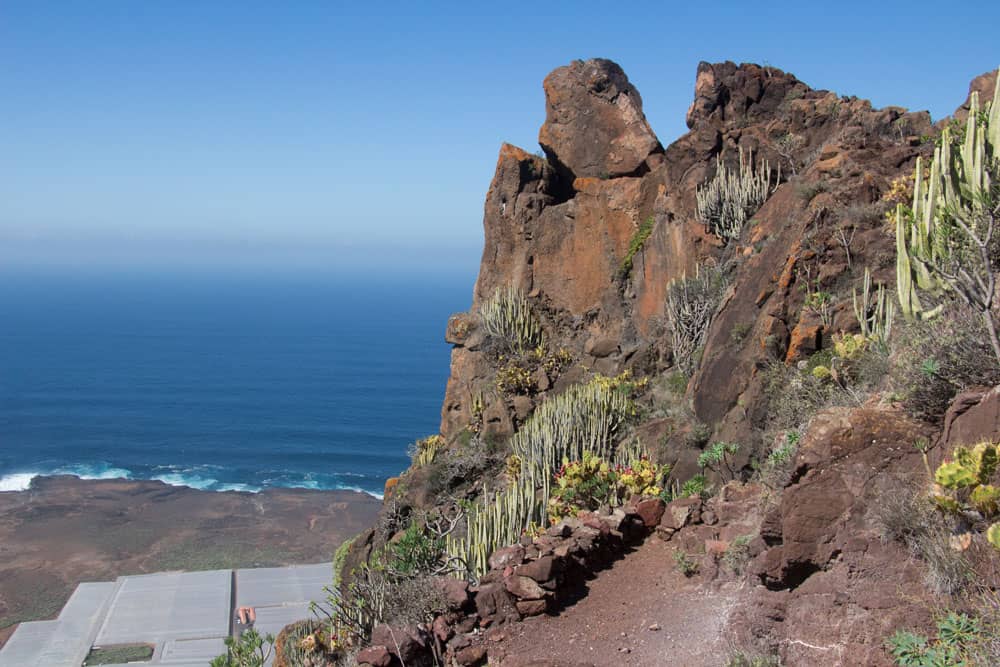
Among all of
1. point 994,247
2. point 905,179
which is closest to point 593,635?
point 994,247

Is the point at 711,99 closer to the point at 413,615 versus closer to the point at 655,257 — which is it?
the point at 655,257

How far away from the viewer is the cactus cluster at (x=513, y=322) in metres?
19.0

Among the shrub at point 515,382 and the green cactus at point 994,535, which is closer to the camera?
the green cactus at point 994,535

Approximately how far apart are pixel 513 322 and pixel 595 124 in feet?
17.1

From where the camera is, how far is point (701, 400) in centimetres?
1214

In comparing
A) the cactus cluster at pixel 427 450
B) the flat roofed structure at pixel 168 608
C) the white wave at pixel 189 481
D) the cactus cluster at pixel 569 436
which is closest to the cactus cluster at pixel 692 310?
the cactus cluster at pixel 569 436

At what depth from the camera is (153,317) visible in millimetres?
148750

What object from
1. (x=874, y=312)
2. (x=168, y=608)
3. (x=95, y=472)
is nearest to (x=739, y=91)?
(x=874, y=312)

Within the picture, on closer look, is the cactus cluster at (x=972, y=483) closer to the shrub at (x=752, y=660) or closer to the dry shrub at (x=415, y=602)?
the shrub at (x=752, y=660)

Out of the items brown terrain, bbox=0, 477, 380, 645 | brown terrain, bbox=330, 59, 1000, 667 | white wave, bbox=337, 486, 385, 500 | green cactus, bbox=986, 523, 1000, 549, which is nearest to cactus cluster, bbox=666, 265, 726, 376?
brown terrain, bbox=330, 59, 1000, 667

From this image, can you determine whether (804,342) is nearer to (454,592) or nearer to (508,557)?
(508,557)

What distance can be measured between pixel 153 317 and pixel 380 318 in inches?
1610

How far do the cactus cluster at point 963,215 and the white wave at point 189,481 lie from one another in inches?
1762

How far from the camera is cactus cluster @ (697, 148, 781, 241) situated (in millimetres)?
15508
